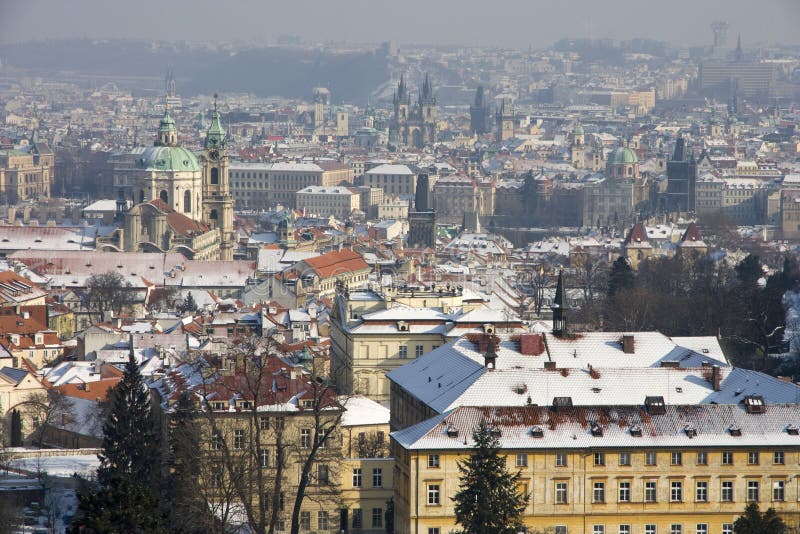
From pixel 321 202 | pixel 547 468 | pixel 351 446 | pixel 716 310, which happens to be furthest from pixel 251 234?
pixel 547 468

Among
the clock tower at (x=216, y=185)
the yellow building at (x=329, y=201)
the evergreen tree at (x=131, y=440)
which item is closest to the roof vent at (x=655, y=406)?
the evergreen tree at (x=131, y=440)

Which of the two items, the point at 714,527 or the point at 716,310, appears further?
the point at 716,310

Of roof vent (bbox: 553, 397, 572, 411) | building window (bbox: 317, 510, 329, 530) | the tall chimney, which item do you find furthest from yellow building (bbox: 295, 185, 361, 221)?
roof vent (bbox: 553, 397, 572, 411)

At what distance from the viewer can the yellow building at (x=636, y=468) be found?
3712 cm

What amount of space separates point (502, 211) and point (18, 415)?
99441 millimetres

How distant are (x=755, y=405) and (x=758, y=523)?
14.1 feet

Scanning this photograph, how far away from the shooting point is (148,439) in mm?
41500

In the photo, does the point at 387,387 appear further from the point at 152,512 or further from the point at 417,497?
the point at 152,512

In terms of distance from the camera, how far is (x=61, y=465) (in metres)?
45.6

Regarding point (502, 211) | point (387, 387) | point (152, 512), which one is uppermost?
point (152, 512)

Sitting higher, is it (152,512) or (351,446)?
(152,512)

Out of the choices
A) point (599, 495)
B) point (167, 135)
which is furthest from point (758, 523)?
point (167, 135)

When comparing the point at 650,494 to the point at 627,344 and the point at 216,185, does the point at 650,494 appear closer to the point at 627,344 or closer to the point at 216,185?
the point at 627,344

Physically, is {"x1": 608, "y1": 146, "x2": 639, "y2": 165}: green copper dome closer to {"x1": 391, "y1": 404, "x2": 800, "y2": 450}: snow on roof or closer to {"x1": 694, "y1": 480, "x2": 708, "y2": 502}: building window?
{"x1": 391, "y1": 404, "x2": 800, "y2": 450}: snow on roof
